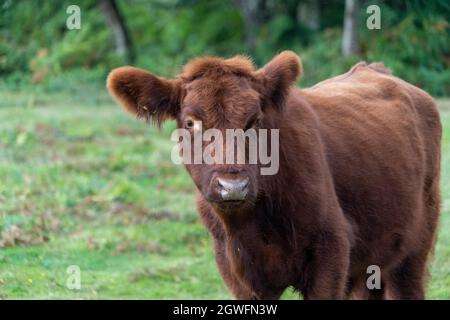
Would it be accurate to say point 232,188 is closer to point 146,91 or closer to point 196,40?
point 146,91

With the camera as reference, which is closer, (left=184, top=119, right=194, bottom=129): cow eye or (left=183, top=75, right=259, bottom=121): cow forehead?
(left=183, top=75, right=259, bottom=121): cow forehead

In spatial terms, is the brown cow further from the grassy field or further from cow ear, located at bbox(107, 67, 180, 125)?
the grassy field

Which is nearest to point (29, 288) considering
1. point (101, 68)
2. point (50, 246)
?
point (50, 246)

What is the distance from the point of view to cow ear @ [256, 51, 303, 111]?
662cm

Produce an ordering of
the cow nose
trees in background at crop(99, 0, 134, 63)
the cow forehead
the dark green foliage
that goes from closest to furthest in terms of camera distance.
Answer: the cow nose < the cow forehead < the dark green foliage < trees in background at crop(99, 0, 134, 63)

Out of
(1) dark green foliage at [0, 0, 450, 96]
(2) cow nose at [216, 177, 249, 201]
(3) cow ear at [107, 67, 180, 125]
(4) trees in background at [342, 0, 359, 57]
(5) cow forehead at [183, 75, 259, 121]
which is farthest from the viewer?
(4) trees in background at [342, 0, 359, 57]

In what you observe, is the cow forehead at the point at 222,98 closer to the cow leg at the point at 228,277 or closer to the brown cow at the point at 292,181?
the brown cow at the point at 292,181

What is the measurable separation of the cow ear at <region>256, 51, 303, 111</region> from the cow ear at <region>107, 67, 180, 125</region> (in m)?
0.61

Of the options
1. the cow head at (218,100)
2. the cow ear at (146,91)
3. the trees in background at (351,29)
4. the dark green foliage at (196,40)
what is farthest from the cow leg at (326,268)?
the trees in background at (351,29)

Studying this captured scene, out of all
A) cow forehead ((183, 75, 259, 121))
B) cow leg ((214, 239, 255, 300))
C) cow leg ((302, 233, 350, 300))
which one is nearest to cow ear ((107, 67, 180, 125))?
cow forehead ((183, 75, 259, 121))

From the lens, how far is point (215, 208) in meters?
6.52

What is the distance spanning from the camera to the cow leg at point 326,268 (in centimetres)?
659

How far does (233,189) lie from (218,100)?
68cm
